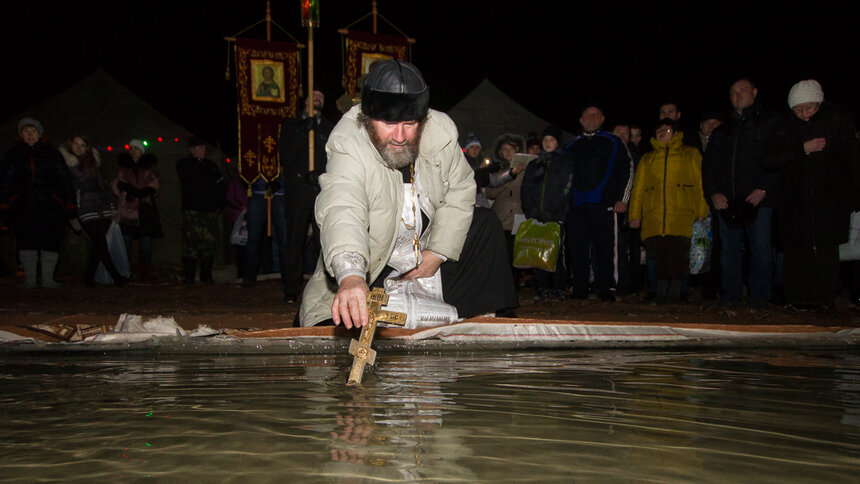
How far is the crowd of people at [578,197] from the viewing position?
338 cm

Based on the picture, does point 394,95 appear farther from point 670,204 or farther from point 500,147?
point 500,147

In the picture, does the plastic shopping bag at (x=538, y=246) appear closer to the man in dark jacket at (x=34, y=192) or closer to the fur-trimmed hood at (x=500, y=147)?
the fur-trimmed hood at (x=500, y=147)

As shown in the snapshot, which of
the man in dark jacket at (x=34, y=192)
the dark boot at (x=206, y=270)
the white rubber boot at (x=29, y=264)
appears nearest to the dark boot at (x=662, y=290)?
the dark boot at (x=206, y=270)

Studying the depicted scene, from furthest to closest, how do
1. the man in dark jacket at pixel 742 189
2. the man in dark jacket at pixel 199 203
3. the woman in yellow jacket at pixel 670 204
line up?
the man in dark jacket at pixel 199 203, the woman in yellow jacket at pixel 670 204, the man in dark jacket at pixel 742 189

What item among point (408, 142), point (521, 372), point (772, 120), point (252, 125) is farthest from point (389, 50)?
point (521, 372)

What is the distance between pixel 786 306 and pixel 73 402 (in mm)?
5029

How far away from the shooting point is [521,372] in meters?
2.66

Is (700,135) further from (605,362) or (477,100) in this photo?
(477,100)

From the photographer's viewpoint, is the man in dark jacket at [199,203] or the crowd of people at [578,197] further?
the man in dark jacket at [199,203]

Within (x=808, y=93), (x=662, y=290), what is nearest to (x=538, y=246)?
(x=662, y=290)

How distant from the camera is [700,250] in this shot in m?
5.95

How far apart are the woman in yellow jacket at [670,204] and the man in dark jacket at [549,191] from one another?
733 millimetres

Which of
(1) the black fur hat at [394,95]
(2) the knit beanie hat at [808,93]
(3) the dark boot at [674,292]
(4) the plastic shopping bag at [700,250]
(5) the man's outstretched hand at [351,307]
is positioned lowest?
Answer: (3) the dark boot at [674,292]

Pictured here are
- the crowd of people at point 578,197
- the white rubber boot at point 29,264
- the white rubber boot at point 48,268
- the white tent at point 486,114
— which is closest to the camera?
the crowd of people at point 578,197
